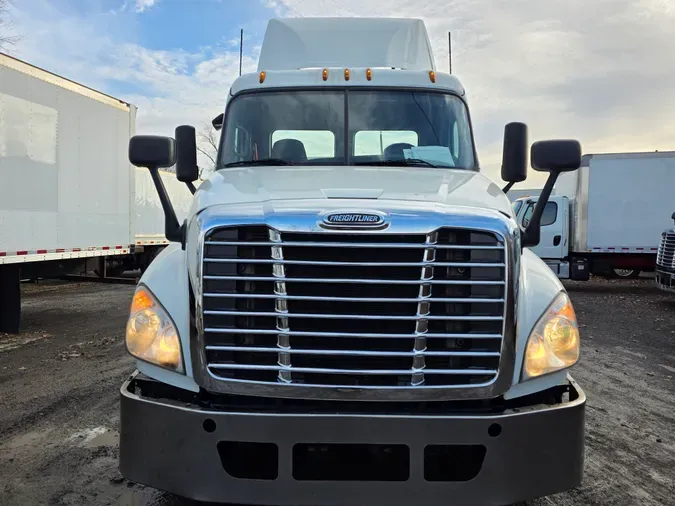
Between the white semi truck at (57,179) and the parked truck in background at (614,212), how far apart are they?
10.6 metres

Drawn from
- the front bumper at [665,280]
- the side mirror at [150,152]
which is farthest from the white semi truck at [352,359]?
the front bumper at [665,280]

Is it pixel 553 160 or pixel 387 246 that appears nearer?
pixel 387 246

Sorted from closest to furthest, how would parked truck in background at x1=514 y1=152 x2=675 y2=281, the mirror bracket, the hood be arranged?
the hood < the mirror bracket < parked truck in background at x1=514 y1=152 x2=675 y2=281

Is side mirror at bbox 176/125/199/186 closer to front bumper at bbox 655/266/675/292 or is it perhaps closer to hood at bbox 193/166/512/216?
hood at bbox 193/166/512/216

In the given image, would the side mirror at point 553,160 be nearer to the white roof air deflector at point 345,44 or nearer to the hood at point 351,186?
the hood at point 351,186

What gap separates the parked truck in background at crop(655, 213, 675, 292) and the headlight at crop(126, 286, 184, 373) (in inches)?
481

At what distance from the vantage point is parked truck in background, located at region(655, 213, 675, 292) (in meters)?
12.0

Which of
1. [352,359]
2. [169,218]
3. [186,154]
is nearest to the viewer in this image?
[352,359]

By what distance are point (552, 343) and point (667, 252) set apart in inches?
457

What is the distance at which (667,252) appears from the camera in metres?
12.4

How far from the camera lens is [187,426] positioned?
2461mm

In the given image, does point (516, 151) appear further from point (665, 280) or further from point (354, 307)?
point (665, 280)

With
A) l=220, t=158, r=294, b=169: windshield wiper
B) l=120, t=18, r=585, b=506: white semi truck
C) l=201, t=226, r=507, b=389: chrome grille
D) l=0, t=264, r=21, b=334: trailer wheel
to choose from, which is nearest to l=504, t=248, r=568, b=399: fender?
l=120, t=18, r=585, b=506: white semi truck

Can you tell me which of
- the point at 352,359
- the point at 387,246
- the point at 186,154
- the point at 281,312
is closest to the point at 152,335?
the point at 281,312
